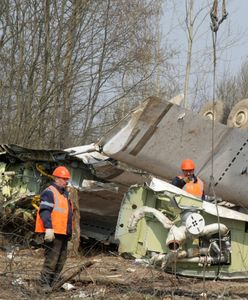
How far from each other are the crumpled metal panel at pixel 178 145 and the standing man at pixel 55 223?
132 cm

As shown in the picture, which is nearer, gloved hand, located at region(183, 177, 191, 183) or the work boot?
Answer: the work boot

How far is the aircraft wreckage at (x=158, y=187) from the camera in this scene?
21.4 feet

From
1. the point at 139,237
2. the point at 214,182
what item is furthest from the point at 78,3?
the point at 139,237

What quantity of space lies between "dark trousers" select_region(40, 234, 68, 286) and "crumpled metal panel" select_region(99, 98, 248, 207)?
1.66 meters

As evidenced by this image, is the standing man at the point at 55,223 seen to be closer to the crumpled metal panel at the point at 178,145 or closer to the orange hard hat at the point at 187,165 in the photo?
the crumpled metal panel at the point at 178,145

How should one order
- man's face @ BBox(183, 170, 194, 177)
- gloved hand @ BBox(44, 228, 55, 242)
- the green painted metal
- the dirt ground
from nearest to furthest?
the dirt ground < gloved hand @ BBox(44, 228, 55, 242) < the green painted metal < man's face @ BBox(183, 170, 194, 177)

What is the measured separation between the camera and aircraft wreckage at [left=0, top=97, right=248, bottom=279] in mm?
6527

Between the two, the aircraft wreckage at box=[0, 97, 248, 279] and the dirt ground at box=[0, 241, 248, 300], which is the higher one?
the aircraft wreckage at box=[0, 97, 248, 279]

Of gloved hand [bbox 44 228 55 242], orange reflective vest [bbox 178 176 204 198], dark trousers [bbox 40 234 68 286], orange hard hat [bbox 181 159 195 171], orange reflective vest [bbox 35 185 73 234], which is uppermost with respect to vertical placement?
orange hard hat [bbox 181 159 195 171]

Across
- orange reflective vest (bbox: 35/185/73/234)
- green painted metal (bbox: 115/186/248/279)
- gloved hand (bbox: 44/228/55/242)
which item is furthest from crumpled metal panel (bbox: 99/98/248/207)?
gloved hand (bbox: 44/228/55/242)

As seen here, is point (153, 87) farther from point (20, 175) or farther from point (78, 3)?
point (20, 175)

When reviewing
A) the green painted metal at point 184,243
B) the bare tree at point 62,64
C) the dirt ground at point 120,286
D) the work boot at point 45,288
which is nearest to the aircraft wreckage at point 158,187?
the green painted metal at point 184,243

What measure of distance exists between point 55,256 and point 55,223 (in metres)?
0.34

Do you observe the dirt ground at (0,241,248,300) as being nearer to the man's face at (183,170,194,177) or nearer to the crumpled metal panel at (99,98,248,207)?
the man's face at (183,170,194,177)
